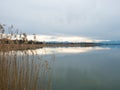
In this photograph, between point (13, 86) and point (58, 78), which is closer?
point (13, 86)

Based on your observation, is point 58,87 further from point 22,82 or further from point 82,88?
point 22,82

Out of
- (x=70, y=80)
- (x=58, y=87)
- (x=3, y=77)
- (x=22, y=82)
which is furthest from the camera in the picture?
(x=70, y=80)

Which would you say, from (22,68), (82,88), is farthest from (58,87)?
(22,68)

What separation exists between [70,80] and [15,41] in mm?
3564

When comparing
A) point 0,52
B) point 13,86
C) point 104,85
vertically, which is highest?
point 0,52

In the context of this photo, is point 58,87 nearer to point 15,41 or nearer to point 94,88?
point 94,88

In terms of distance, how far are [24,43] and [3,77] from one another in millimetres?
652

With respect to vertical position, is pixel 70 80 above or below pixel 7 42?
below

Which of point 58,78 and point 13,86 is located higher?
point 13,86

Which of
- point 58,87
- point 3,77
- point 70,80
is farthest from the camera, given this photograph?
point 70,80

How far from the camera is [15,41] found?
3875 mm

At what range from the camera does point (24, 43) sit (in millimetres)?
3729

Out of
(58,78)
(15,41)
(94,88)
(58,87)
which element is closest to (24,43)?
(15,41)

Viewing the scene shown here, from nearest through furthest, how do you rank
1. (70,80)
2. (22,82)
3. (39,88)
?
(22,82)
(39,88)
(70,80)
